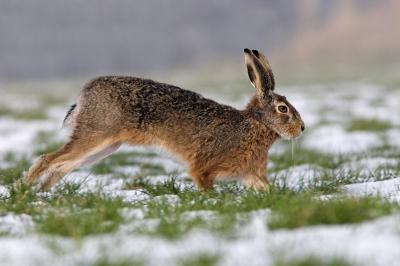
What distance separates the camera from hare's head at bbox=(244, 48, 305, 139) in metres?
5.98

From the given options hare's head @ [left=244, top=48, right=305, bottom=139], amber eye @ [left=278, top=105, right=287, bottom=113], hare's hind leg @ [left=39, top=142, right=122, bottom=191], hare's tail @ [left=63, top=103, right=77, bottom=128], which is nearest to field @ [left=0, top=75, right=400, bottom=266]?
hare's hind leg @ [left=39, top=142, right=122, bottom=191]

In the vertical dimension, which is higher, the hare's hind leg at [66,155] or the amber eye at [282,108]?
the amber eye at [282,108]

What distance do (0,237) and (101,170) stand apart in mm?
4534

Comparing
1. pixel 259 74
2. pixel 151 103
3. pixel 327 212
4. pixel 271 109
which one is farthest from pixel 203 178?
pixel 327 212

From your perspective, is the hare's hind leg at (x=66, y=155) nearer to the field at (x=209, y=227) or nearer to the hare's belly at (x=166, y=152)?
the field at (x=209, y=227)

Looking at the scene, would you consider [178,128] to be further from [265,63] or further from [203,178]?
[265,63]

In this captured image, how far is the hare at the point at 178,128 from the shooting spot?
551cm

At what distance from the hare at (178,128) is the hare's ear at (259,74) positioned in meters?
0.01

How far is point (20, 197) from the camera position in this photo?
4543 mm

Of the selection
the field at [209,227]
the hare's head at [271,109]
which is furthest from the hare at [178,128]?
the field at [209,227]

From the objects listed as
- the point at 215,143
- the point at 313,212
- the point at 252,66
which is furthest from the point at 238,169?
the point at 313,212

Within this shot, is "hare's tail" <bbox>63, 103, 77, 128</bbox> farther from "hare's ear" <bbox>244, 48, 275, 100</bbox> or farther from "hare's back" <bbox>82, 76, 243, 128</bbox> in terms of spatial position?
"hare's ear" <bbox>244, 48, 275, 100</bbox>

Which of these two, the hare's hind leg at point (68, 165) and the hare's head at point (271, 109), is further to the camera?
the hare's head at point (271, 109)

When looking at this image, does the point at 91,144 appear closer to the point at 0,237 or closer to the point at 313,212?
the point at 0,237
